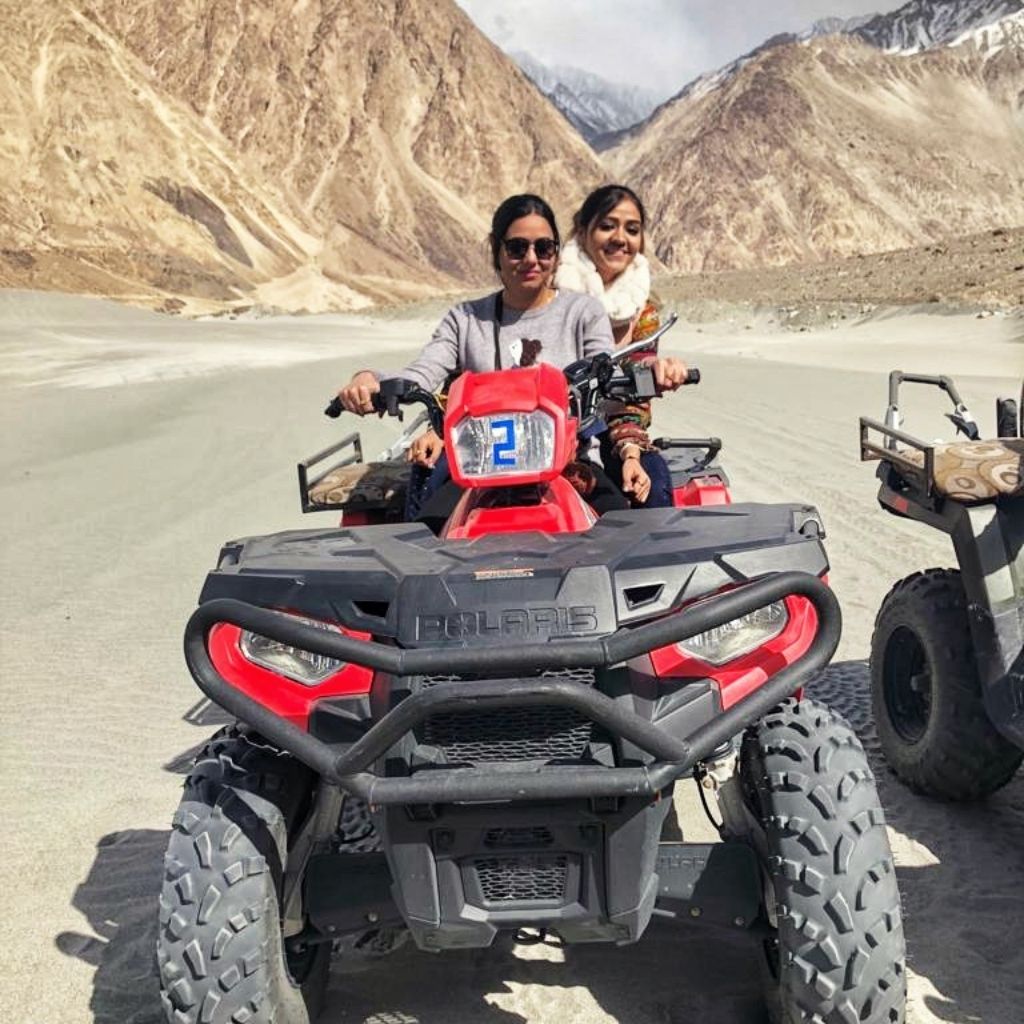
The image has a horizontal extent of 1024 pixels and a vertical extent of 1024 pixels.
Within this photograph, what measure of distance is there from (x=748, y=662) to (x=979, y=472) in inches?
55.3

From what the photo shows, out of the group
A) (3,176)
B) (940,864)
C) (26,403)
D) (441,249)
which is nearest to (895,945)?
(940,864)

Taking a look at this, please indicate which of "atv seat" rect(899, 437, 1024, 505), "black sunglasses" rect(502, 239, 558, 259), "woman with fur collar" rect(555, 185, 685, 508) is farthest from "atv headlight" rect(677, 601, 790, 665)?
"woman with fur collar" rect(555, 185, 685, 508)

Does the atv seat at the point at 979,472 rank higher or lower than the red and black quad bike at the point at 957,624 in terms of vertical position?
higher

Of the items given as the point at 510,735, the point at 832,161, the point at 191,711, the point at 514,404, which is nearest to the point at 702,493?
the point at 514,404

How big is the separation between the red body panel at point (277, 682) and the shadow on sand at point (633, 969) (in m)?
0.67

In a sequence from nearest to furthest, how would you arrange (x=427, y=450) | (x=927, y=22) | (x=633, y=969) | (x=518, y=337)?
(x=633, y=969)
(x=427, y=450)
(x=518, y=337)
(x=927, y=22)

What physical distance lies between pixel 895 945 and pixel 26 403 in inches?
711

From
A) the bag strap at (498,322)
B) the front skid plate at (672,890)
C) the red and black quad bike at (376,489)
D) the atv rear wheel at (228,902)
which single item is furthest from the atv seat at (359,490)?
the front skid plate at (672,890)

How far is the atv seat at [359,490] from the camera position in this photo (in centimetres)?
431

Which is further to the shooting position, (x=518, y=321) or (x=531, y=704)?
(x=518, y=321)

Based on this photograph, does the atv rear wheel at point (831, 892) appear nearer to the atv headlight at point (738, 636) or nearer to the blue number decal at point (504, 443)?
the atv headlight at point (738, 636)

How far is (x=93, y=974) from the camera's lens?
3121 millimetres

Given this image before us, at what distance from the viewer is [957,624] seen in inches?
149

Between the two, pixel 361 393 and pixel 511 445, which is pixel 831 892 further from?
pixel 361 393
